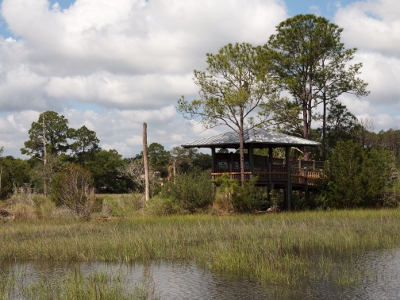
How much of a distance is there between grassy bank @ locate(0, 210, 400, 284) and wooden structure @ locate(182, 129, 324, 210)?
8093mm

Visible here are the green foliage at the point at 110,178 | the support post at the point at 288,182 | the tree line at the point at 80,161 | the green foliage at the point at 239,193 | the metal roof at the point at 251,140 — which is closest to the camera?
the green foliage at the point at 239,193

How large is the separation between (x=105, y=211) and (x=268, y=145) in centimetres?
1055

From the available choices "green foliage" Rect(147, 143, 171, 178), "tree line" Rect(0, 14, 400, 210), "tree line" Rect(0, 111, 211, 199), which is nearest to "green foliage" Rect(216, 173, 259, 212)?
"tree line" Rect(0, 14, 400, 210)

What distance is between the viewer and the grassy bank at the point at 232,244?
15.2 meters

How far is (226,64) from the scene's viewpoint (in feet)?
107

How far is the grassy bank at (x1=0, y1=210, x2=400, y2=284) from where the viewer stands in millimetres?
15172

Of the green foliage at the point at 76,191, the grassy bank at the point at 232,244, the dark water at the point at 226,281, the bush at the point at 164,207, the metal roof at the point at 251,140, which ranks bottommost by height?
the dark water at the point at 226,281

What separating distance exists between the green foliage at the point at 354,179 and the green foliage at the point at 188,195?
7.23 m

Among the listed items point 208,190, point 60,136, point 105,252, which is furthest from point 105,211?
point 60,136

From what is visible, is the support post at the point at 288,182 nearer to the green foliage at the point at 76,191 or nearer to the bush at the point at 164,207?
the bush at the point at 164,207

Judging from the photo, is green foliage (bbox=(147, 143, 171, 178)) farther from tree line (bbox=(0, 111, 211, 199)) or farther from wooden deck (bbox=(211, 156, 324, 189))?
wooden deck (bbox=(211, 156, 324, 189))

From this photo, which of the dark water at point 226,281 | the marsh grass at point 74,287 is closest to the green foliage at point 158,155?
the dark water at point 226,281

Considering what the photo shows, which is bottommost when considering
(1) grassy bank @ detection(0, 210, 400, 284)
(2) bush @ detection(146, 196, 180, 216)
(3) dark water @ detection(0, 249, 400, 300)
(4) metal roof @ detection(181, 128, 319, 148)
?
(3) dark water @ detection(0, 249, 400, 300)

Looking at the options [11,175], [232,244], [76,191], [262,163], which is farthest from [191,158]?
[232,244]
